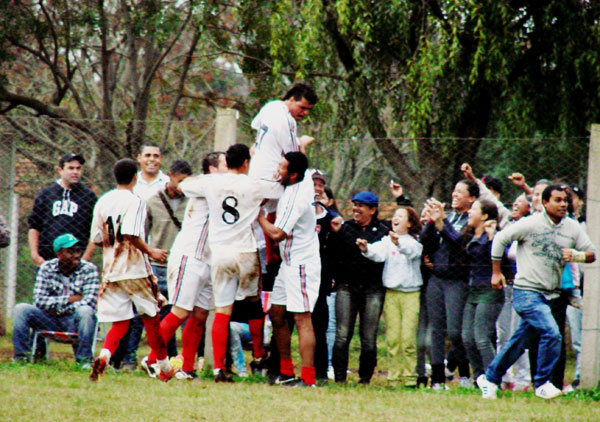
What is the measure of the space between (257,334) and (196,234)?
117cm

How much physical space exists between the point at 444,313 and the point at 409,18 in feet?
16.1

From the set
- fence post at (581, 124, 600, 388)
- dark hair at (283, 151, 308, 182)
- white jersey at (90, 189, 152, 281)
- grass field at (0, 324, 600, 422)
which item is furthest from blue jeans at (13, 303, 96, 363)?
fence post at (581, 124, 600, 388)

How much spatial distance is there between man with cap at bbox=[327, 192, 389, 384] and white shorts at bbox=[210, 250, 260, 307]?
3.79ft

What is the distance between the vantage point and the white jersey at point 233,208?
25.6 ft

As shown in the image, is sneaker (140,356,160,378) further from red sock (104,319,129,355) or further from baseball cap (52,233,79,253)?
baseball cap (52,233,79,253)

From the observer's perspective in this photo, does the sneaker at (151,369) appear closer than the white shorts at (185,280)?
No

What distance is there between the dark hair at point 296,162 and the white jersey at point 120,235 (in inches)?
52.8

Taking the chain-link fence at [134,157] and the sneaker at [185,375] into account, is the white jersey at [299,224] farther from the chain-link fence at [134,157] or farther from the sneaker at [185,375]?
the chain-link fence at [134,157]

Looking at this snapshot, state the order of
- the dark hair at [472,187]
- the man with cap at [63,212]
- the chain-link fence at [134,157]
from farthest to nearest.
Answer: the man with cap at [63,212] → the chain-link fence at [134,157] → the dark hair at [472,187]

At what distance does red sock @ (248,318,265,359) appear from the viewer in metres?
8.33

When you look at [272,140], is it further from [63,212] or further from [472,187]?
[63,212]

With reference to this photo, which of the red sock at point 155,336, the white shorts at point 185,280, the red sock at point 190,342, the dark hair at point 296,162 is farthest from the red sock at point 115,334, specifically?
the dark hair at point 296,162

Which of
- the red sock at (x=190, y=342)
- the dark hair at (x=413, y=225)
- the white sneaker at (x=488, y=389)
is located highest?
the dark hair at (x=413, y=225)

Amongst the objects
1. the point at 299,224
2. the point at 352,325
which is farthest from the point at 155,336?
the point at 352,325
